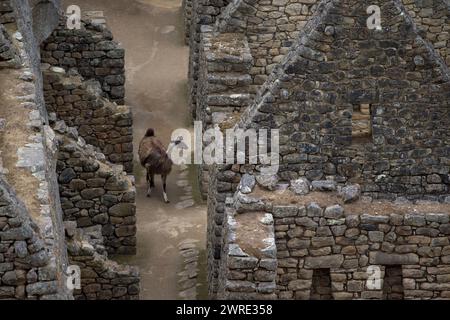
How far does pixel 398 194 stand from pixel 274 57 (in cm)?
566

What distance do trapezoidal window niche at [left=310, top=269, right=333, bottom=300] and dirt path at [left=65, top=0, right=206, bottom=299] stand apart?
3560 millimetres

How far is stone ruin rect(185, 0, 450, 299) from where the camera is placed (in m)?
17.8

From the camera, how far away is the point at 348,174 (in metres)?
18.9

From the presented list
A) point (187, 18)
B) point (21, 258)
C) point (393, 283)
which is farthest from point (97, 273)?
point (187, 18)

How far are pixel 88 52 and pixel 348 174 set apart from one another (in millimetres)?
8808

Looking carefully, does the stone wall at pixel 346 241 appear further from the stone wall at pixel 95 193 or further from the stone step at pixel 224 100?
the stone wall at pixel 95 193

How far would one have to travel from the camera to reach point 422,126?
61.3 ft

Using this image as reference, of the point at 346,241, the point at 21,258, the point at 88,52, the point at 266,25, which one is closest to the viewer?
the point at 21,258

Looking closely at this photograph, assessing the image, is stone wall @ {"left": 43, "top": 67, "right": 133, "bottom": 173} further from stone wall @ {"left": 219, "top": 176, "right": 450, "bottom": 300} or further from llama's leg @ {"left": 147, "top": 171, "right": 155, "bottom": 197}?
stone wall @ {"left": 219, "top": 176, "right": 450, "bottom": 300}

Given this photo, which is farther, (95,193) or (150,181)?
(150,181)

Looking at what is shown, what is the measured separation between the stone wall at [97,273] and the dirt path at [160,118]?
0.65 m

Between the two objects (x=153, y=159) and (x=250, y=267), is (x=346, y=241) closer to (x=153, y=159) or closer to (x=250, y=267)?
(x=250, y=267)

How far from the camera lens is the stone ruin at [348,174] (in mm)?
17781

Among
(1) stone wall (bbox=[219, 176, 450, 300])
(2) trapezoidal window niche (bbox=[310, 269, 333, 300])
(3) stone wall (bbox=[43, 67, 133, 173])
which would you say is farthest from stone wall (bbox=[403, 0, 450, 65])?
(2) trapezoidal window niche (bbox=[310, 269, 333, 300])
